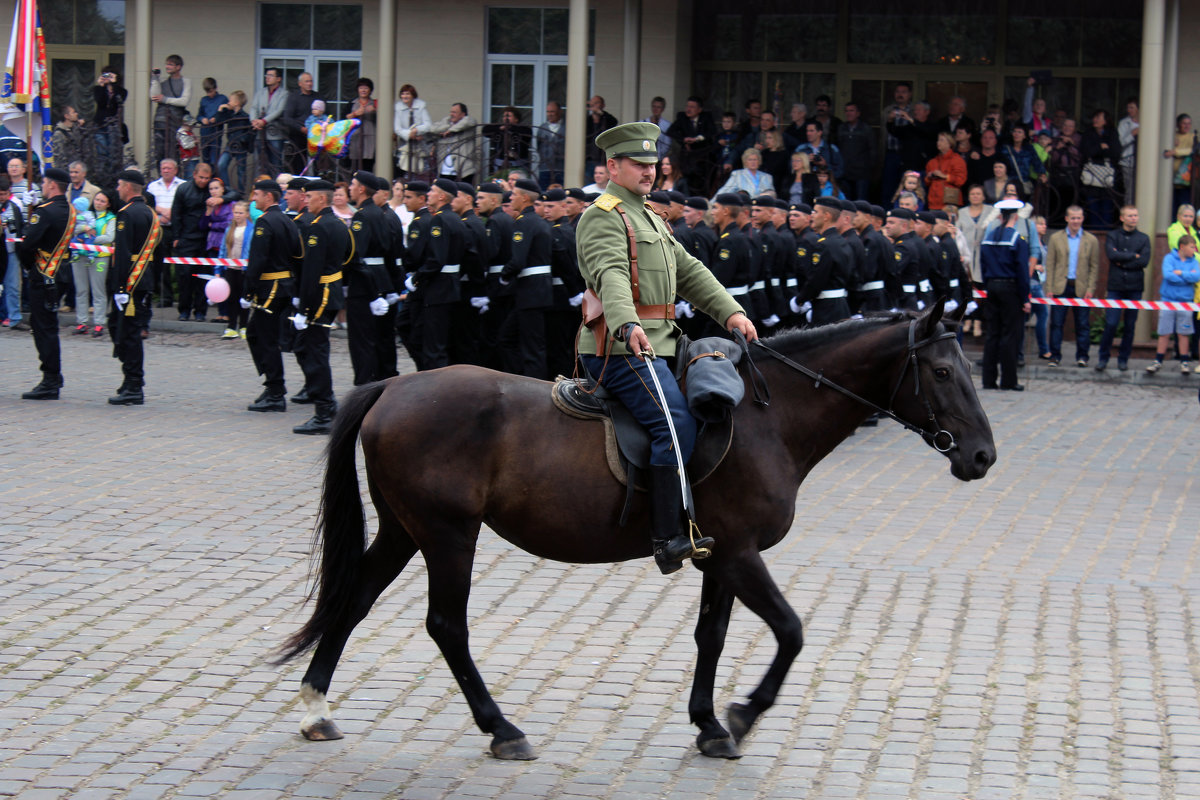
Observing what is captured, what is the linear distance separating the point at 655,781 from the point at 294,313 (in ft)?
31.4

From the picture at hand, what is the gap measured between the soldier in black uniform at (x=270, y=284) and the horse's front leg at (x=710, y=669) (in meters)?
8.28

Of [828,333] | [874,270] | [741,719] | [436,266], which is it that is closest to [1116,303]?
[874,270]

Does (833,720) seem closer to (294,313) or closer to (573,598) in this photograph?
(573,598)

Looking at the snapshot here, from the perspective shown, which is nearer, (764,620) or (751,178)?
(764,620)

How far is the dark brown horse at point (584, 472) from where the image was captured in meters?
5.52

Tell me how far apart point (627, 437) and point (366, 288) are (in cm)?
833

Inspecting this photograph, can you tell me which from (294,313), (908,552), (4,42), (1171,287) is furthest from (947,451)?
(4,42)

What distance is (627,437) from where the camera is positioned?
5.48 metres

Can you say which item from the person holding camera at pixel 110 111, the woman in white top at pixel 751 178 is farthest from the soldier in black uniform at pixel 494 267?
the person holding camera at pixel 110 111

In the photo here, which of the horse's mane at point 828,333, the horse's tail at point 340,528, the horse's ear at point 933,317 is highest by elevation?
the horse's ear at point 933,317

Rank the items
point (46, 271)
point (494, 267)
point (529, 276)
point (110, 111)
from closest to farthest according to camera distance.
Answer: point (46, 271), point (529, 276), point (494, 267), point (110, 111)

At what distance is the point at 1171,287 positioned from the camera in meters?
17.7

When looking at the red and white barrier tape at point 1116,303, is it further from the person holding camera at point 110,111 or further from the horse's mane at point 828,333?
the person holding camera at point 110,111

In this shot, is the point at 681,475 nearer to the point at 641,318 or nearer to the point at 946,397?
the point at 641,318
